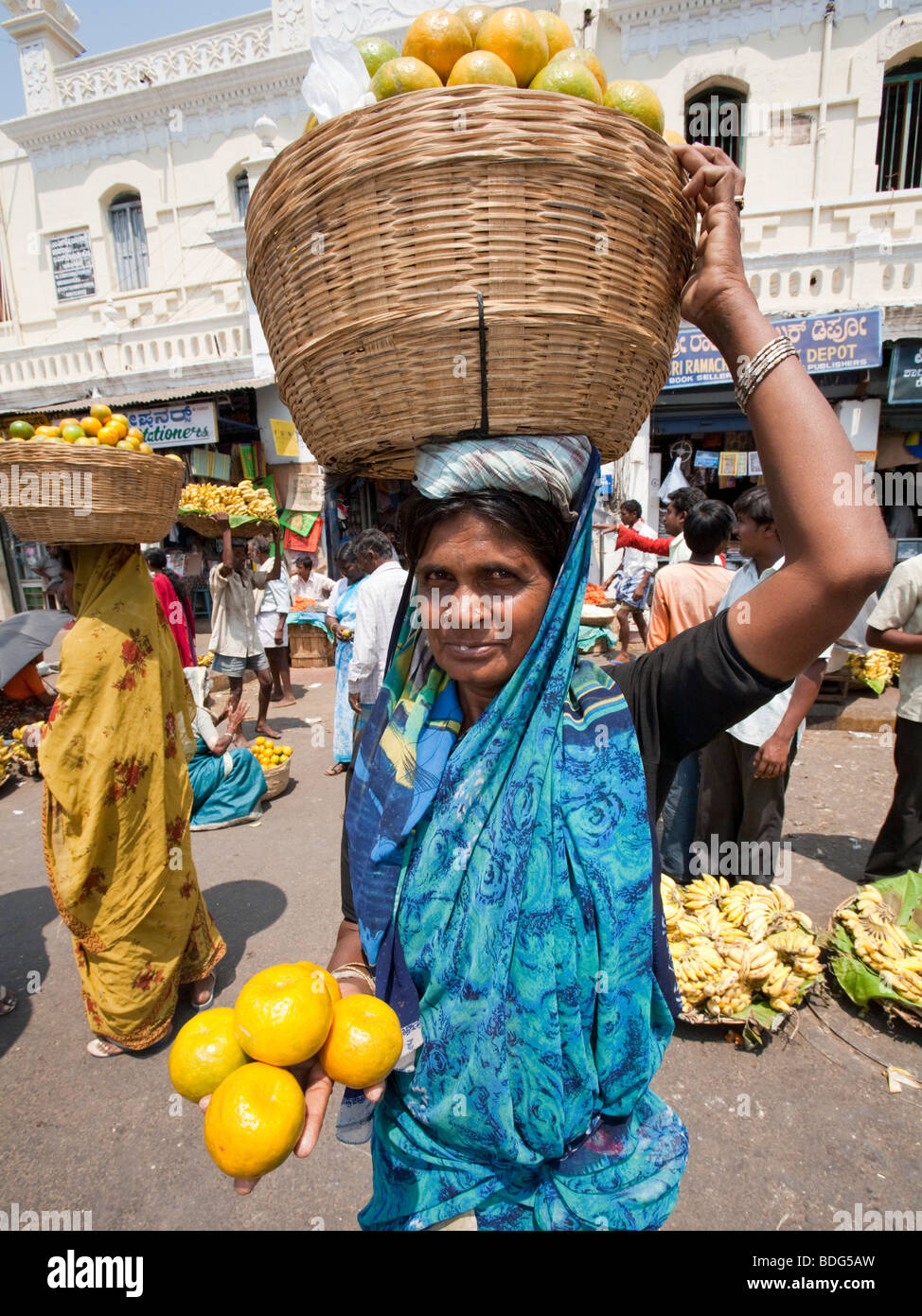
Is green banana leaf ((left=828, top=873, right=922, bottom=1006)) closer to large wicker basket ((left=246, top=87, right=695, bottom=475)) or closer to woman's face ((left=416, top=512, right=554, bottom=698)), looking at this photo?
woman's face ((left=416, top=512, right=554, bottom=698))

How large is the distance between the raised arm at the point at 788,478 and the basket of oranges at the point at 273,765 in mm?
5136

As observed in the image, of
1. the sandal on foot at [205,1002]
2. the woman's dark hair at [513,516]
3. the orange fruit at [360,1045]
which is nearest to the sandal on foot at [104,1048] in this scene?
the sandal on foot at [205,1002]

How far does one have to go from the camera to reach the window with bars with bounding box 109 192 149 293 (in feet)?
43.6

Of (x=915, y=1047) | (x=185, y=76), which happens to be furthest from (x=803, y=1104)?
(x=185, y=76)

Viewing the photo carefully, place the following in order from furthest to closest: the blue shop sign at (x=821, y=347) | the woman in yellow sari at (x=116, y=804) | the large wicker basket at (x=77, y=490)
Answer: the blue shop sign at (x=821, y=347), the woman in yellow sari at (x=116, y=804), the large wicker basket at (x=77, y=490)

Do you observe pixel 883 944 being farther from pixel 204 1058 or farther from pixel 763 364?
pixel 204 1058

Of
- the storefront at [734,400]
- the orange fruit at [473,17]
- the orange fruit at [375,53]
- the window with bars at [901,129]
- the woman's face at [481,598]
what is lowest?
the woman's face at [481,598]

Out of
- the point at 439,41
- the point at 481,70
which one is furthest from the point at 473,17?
the point at 481,70

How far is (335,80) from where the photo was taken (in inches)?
38.8

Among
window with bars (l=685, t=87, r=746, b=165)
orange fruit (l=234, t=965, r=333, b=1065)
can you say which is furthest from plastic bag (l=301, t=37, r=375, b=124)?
window with bars (l=685, t=87, r=746, b=165)

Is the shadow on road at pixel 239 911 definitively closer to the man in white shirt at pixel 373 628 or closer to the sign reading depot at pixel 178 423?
the man in white shirt at pixel 373 628

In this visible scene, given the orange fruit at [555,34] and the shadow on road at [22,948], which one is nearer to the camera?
the orange fruit at [555,34]

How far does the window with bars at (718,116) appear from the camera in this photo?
993 centimetres

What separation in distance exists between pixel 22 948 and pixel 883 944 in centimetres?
457
